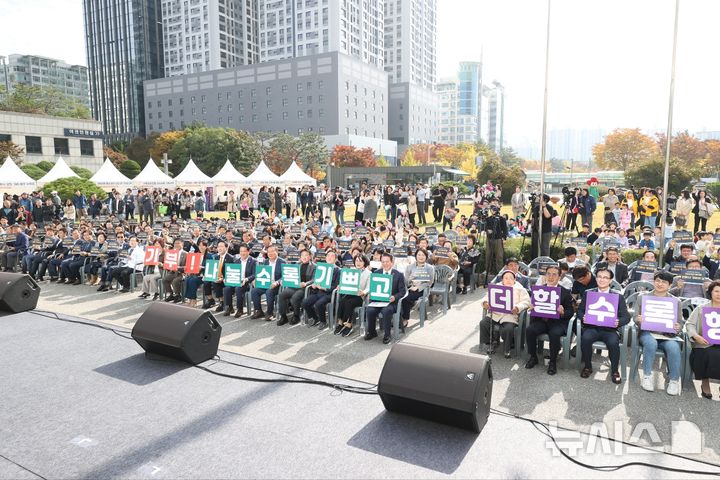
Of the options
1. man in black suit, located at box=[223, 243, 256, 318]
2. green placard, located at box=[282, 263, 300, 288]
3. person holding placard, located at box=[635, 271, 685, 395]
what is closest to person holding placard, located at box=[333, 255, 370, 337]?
green placard, located at box=[282, 263, 300, 288]

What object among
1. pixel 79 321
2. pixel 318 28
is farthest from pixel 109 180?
pixel 318 28

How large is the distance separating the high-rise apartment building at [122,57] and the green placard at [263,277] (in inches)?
5230

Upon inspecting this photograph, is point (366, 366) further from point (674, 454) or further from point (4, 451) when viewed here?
point (4, 451)

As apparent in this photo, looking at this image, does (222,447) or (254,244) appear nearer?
(222,447)

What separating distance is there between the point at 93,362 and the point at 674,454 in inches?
320

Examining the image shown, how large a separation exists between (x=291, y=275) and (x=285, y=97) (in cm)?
9726

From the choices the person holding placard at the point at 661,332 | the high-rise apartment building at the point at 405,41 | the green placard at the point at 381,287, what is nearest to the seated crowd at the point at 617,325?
the person holding placard at the point at 661,332

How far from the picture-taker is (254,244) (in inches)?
571

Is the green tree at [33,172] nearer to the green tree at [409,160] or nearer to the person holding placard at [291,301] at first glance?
the person holding placard at [291,301]

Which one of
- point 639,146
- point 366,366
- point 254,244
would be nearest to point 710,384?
point 366,366

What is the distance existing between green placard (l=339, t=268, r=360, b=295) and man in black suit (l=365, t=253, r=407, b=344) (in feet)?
1.72

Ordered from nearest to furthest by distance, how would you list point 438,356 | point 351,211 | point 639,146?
point 438,356, point 351,211, point 639,146

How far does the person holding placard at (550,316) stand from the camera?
755cm

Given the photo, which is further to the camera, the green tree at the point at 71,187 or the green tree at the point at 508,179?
the green tree at the point at 508,179
